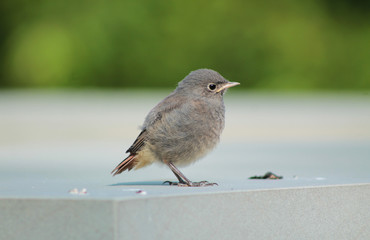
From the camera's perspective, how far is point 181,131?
424 cm

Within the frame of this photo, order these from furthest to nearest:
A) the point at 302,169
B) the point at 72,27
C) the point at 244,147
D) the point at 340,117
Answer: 1. the point at 72,27
2. the point at 340,117
3. the point at 244,147
4. the point at 302,169

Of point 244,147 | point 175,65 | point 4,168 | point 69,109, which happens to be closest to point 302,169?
point 4,168

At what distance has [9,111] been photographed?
41.7ft

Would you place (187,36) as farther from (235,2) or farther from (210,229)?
(210,229)

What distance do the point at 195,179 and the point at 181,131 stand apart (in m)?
0.90

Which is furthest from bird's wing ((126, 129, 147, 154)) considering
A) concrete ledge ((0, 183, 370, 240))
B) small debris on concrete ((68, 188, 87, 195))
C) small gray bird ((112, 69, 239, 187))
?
concrete ledge ((0, 183, 370, 240))

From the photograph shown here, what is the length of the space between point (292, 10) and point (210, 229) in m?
14.1

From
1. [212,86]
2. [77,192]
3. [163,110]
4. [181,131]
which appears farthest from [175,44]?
[77,192]

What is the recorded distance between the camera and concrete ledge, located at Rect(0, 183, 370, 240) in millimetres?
3016

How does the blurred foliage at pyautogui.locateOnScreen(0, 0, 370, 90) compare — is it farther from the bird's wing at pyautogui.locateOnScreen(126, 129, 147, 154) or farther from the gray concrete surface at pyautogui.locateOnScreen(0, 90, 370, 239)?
the bird's wing at pyautogui.locateOnScreen(126, 129, 147, 154)

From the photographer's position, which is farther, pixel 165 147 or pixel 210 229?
pixel 165 147

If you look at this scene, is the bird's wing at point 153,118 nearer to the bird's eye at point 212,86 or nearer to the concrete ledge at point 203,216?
the bird's eye at point 212,86

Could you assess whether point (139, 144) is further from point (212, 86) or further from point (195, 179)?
point (195, 179)

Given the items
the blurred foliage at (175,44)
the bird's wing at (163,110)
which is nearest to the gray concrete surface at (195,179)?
the bird's wing at (163,110)
